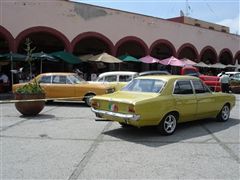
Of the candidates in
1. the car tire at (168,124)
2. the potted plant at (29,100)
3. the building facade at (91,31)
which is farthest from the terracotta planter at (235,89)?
the car tire at (168,124)

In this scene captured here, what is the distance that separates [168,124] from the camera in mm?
8500

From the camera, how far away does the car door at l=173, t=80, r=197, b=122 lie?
8.74m

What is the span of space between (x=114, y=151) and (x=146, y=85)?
264cm

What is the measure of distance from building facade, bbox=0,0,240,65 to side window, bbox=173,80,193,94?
13750 millimetres

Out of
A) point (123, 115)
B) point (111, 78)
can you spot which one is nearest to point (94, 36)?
point (111, 78)

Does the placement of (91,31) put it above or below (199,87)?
above

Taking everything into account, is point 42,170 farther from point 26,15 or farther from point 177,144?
point 26,15

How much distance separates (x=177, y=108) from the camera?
860cm

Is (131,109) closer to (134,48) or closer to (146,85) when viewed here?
(146,85)

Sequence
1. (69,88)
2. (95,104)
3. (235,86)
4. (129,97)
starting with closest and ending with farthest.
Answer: (129,97) → (95,104) → (69,88) → (235,86)

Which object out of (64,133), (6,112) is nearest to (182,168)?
(64,133)

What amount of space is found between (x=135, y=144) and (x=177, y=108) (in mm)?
1682

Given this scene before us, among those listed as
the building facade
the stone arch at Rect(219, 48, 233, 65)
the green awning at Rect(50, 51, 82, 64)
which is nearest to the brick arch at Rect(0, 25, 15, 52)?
the building facade

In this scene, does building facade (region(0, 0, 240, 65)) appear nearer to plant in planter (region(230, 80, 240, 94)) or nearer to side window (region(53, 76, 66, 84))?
side window (region(53, 76, 66, 84))
